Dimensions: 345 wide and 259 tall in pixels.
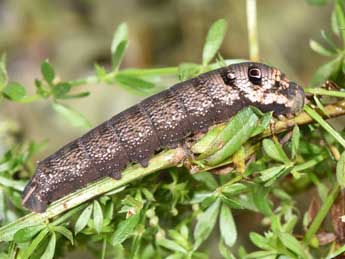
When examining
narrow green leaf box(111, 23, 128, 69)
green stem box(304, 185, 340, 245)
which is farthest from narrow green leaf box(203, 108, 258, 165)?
narrow green leaf box(111, 23, 128, 69)

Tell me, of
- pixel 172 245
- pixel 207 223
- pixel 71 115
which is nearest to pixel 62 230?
pixel 172 245

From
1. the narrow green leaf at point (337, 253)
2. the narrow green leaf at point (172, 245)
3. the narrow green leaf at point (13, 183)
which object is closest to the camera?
the narrow green leaf at point (337, 253)

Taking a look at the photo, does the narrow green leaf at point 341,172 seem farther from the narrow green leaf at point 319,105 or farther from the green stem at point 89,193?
the green stem at point 89,193

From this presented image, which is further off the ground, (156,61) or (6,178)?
(156,61)

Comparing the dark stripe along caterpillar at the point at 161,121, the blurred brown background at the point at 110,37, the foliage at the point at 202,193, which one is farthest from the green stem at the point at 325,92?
the blurred brown background at the point at 110,37

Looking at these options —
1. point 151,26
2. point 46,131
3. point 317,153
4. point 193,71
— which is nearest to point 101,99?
point 46,131

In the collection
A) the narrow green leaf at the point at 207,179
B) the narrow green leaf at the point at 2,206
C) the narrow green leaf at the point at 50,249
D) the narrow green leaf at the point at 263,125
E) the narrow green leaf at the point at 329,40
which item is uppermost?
the narrow green leaf at the point at 329,40

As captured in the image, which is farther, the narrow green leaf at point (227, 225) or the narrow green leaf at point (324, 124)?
the narrow green leaf at point (227, 225)

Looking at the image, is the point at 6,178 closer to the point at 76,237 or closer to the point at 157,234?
the point at 76,237
